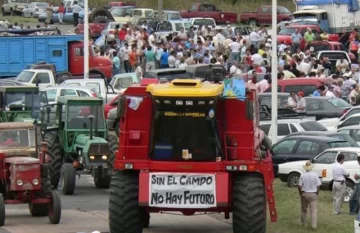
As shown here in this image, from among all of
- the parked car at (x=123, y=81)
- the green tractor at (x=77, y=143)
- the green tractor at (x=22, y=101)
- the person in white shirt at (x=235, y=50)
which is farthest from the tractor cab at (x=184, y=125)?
the person in white shirt at (x=235, y=50)

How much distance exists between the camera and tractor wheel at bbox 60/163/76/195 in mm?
27984

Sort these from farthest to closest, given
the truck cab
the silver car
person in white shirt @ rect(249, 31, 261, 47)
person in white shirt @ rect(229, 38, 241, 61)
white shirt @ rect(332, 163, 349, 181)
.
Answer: the silver car < the truck cab < person in white shirt @ rect(249, 31, 261, 47) < person in white shirt @ rect(229, 38, 241, 61) < white shirt @ rect(332, 163, 349, 181)

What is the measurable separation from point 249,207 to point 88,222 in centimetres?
505

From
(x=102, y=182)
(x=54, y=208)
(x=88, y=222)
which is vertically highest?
(x=54, y=208)

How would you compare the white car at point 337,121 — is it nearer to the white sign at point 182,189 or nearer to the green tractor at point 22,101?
the green tractor at point 22,101

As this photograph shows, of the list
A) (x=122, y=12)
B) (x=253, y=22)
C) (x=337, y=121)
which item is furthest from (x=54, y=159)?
(x=253, y=22)

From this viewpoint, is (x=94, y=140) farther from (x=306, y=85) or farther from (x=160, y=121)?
(x=306, y=85)

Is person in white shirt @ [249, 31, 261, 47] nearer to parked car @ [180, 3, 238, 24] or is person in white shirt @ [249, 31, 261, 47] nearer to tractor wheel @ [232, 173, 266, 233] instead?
parked car @ [180, 3, 238, 24]

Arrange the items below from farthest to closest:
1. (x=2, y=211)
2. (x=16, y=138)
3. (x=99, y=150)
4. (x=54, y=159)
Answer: (x=54, y=159)
(x=99, y=150)
(x=16, y=138)
(x=2, y=211)

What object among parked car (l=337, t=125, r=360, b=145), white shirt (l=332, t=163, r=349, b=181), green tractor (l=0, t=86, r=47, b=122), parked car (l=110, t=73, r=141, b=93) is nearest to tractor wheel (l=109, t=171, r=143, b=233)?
white shirt (l=332, t=163, r=349, b=181)

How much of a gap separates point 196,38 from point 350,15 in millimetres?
16089

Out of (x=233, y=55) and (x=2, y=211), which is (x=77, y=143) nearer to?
(x=2, y=211)

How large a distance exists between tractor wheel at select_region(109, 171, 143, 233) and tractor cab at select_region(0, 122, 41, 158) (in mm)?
4328

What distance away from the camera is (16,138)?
24.0m
